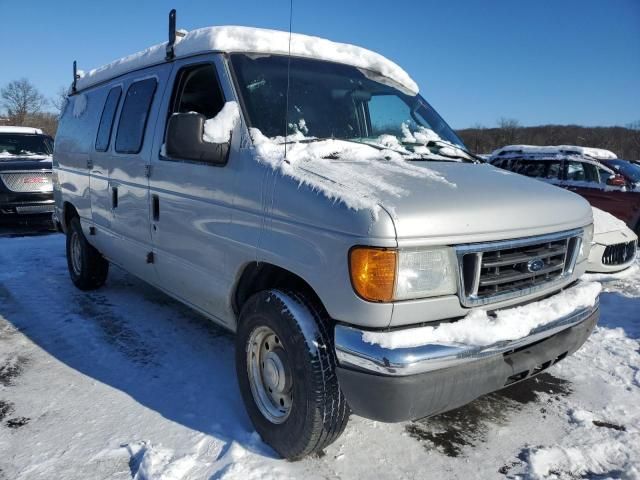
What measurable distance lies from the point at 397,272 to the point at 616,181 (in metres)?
9.05

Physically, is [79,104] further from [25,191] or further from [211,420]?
[25,191]

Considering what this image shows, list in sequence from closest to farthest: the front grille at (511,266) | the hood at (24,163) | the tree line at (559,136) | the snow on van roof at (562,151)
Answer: the front grille at (511,266), the hood at (24,163), the snow on van roof at (562,151), the tree line at (559,136)

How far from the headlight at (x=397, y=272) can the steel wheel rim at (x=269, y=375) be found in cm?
68

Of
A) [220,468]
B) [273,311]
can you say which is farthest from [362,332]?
[220,468]

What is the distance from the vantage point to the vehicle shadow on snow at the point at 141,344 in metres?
3.08

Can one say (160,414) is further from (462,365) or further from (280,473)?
(462,365)

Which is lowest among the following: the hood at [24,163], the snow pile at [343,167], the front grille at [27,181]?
the front grille at [27,181]

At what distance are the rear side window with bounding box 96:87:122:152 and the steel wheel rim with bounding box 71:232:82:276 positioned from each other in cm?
134

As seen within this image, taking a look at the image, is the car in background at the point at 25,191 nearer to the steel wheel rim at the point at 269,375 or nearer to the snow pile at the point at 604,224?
the steel wheel rim at the point at 269,375

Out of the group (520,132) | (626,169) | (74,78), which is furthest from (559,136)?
(74,78)

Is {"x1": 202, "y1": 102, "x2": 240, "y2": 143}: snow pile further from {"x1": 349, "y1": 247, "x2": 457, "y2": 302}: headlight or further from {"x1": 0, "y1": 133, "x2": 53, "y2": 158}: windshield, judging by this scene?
{"x1": 0, "y1": 133, "x2": 53, "y2": 158}: windshield

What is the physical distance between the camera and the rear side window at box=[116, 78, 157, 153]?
12.9 feet

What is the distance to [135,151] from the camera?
3.96 m

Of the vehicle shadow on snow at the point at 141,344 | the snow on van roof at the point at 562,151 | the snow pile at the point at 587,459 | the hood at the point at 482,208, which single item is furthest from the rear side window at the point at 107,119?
the snow on van roof at the point at 562,151
